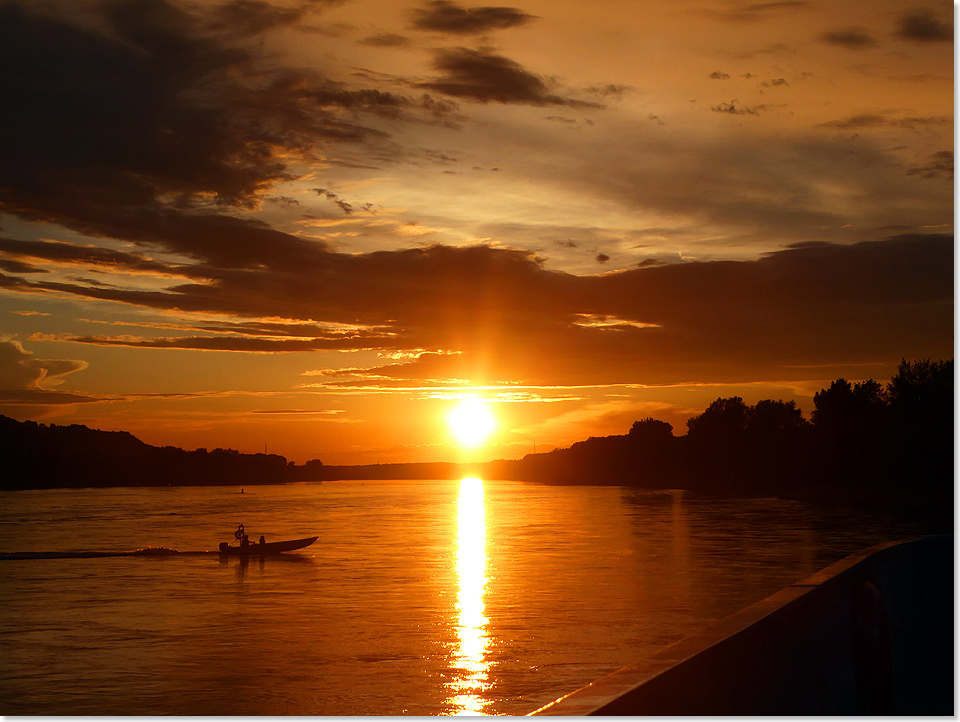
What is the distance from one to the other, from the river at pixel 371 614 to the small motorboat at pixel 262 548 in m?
0.61

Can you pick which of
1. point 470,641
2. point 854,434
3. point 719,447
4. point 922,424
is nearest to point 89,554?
point 470,641

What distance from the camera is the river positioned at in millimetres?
15172

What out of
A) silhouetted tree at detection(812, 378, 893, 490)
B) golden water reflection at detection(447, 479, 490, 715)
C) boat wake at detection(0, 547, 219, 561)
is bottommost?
boat wake at detection(0, 547, 219, 561)

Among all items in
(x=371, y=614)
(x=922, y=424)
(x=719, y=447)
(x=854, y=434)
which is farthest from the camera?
(x=719, y=447)

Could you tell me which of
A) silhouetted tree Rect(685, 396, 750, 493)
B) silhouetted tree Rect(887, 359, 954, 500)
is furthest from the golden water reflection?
silhouetted tree Rect(685, 396, 750, 493)

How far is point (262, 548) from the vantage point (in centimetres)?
4188

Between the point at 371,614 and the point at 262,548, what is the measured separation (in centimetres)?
1944

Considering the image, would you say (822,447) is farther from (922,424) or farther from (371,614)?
(371,614)

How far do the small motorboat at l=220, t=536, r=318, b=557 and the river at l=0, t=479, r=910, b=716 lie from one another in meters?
0.61

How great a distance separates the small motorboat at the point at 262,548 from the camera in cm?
4109

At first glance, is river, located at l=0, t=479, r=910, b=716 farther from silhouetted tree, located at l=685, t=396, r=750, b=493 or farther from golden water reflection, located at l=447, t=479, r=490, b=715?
silhouetted tree, located at l=685, t=396, r=750, b=493

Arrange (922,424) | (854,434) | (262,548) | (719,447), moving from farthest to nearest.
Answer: (719,447) → (854,434) → (262,548) → (922,424)

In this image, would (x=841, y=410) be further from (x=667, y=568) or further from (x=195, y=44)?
(x=195, y=44)

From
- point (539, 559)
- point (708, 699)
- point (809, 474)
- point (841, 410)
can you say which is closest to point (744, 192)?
point (708, 699)
